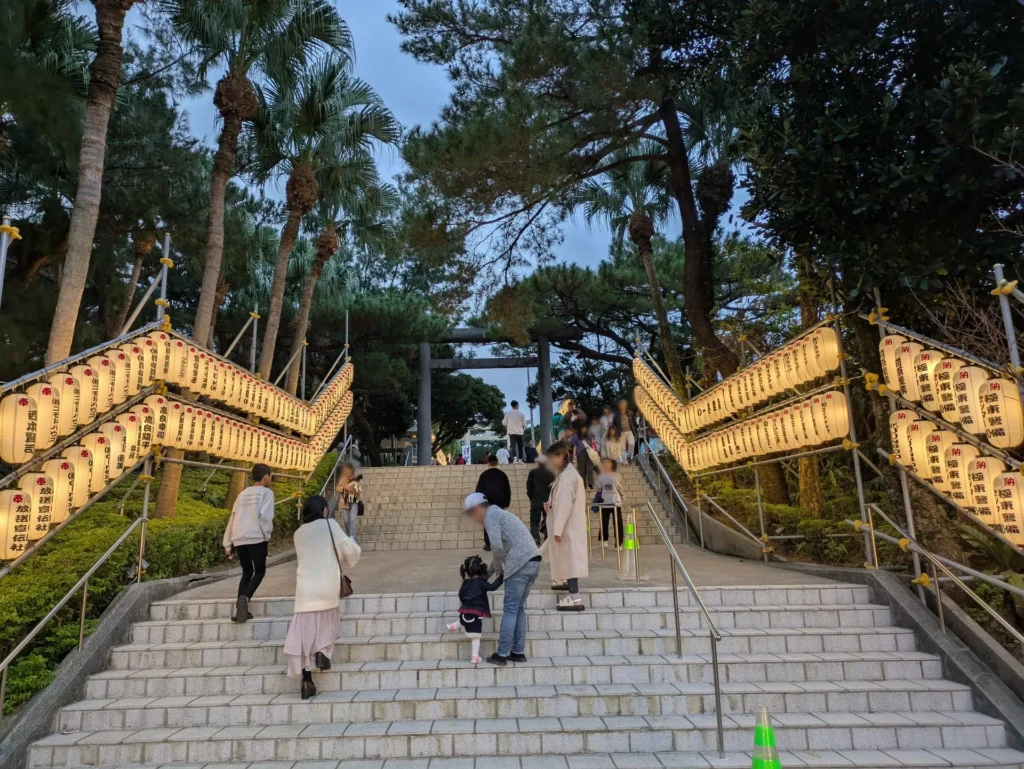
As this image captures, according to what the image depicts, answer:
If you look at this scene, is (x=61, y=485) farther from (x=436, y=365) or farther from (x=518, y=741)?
(x=436, y=365)

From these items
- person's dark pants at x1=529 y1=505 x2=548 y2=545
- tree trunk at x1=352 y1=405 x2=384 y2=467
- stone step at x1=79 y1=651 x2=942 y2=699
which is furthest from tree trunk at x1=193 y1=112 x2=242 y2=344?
tree trunk at x1=352 y1=405 x2=384 y2=467

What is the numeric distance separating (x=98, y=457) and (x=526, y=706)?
425 centimetres

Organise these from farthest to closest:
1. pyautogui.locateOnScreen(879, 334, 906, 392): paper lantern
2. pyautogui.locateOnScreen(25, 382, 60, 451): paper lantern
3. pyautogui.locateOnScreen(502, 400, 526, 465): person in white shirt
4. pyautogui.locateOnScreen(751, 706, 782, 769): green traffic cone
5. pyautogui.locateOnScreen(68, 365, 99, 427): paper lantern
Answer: pyautogui.locateOnScreen(502, 400, 526, 465): person in white shirt → pyautogui.locateOnScreen(879, 334, 906, 392): paper lantern → pyautogui.locateOnScreen(68, 365, 99, 427): paper lantern → pyautogui.locateOnScreen(25, 382, 60, 451): paper lantern → pyautogui.locateOnScreen(751, 706, 782, 769): green traffic cone

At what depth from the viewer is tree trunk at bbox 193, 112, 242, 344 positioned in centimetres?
961

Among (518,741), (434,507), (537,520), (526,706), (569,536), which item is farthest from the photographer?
(434,507)

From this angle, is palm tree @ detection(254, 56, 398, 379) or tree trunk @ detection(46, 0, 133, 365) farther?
palm tree @ detection(254, 56, 398, 379)

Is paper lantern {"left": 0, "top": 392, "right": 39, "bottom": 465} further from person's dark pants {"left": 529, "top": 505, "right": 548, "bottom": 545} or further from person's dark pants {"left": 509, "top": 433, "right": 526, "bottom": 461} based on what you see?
person's dark pants {"left": 509, "top": 433, "right": 526, "bottom": 461}

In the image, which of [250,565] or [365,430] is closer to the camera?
[250,565]

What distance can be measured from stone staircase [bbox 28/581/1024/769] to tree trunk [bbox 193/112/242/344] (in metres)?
5.03

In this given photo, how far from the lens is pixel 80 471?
5.41 meters

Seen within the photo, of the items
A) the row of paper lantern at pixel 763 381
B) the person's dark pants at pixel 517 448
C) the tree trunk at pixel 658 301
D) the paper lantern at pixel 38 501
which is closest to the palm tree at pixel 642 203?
the tree trunk at pixel 658 301

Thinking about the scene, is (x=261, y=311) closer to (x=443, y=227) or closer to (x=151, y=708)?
(x=443, y=227)

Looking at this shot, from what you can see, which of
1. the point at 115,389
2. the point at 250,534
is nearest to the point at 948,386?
the point at 250,534

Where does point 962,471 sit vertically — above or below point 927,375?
below
